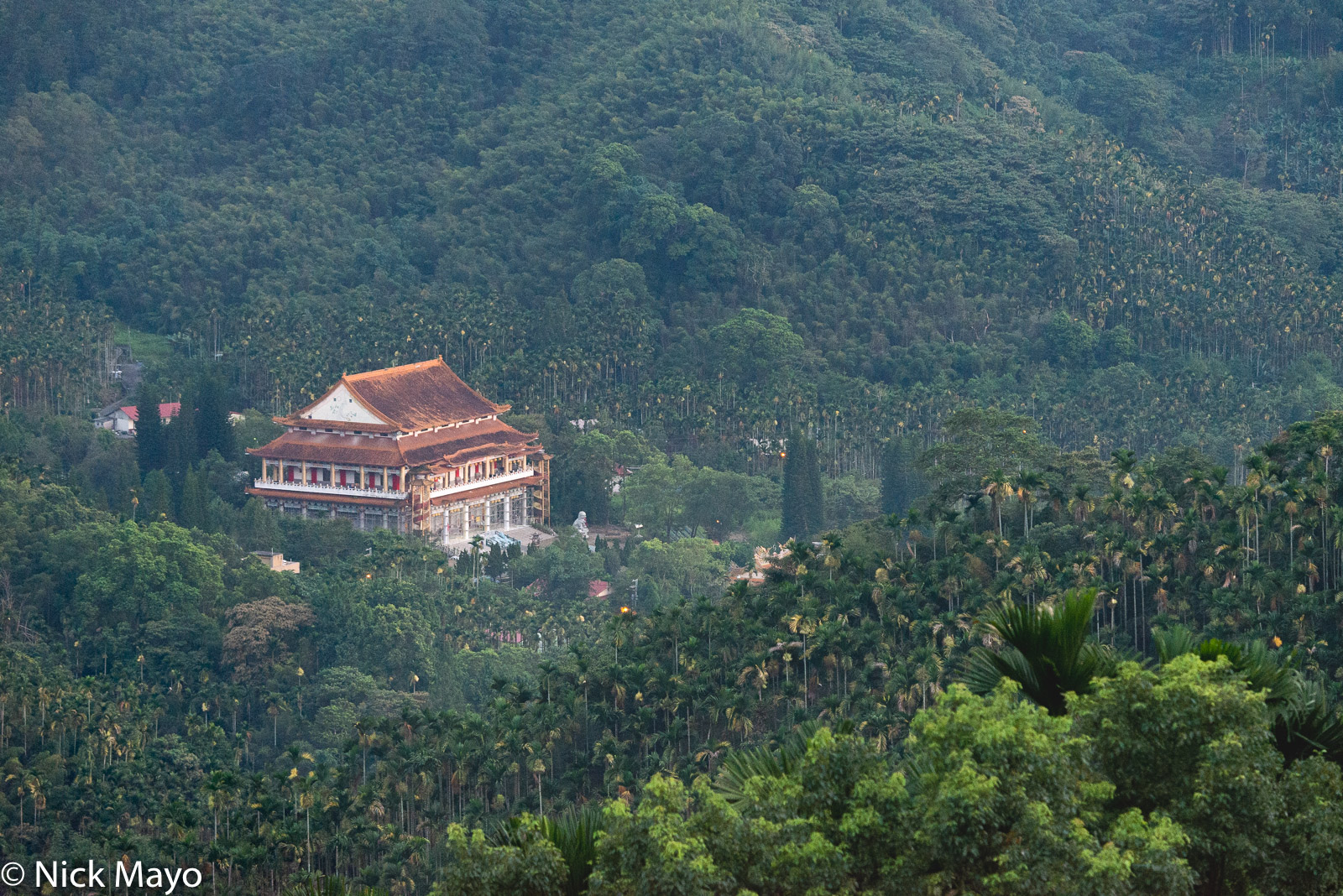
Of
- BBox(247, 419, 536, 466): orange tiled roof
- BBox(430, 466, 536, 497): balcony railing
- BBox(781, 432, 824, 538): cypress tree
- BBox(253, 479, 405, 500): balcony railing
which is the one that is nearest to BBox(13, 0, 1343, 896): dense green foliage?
BBox(781, 432, 824, 538): cypress tree

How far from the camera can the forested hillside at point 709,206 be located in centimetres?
11919

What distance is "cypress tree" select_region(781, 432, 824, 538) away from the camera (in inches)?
3839

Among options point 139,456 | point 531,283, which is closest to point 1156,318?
point 531,283

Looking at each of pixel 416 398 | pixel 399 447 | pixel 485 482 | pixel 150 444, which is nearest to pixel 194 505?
pixel 399 447

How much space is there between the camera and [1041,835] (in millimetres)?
24531

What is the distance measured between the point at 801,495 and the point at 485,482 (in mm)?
17277

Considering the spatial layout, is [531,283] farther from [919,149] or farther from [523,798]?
[523,798]

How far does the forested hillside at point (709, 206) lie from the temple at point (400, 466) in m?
11.0

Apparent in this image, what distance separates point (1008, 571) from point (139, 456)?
192 ft

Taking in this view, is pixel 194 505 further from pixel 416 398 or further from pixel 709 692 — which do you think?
pixel 709 692

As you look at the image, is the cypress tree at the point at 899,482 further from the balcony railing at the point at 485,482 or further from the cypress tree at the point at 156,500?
the cypress tree at the point at 156,500

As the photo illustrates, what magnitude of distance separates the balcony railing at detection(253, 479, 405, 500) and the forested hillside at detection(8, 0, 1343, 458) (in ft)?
48.4

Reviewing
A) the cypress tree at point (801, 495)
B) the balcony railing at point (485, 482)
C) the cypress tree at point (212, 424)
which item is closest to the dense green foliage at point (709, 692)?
the cypress tree at point (212, 424)

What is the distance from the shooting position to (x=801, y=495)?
97.8 m
